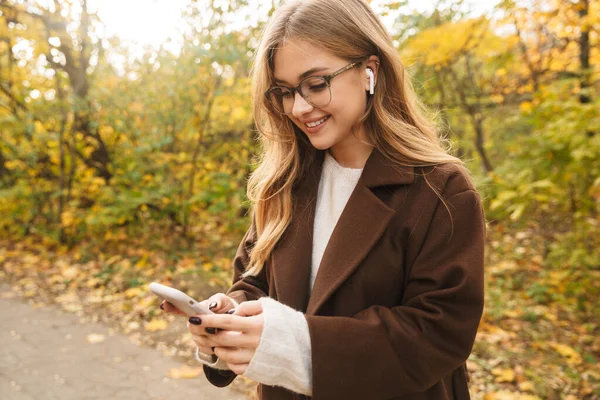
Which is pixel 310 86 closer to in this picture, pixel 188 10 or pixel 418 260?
pixel 418 260

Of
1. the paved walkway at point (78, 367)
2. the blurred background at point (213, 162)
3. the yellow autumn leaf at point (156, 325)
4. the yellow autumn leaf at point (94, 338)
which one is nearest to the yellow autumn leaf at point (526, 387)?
the blurred background at point (213, 162)

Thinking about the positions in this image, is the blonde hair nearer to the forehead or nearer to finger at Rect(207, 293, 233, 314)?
the forehead

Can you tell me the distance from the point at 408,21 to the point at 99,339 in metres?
4.95

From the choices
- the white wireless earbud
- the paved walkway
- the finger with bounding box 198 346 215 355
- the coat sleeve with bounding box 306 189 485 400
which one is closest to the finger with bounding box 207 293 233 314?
the finger with bounding box 198 346 215 355

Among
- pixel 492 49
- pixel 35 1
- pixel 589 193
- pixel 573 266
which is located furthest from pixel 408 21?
pixel 35 1

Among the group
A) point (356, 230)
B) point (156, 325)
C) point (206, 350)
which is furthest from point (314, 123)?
point (156, 325)

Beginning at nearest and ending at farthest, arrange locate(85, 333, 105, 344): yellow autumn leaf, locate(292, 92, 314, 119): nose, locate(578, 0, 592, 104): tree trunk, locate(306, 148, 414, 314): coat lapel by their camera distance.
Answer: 1. locate(306, 148, 414, 314): coat lapel
2. locate(292, 92, 314, 119): nose
3. locate(85, 333, 105, 344): yellow autumn leaf
4. locate(578, 0, 592, 104): tree trunk

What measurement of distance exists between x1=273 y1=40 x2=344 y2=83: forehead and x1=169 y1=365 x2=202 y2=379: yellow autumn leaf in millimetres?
3182

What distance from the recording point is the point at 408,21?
5121mm

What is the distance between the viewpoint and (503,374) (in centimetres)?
377

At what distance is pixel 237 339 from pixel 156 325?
385 cm

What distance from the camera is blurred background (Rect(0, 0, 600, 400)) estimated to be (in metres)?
4.68

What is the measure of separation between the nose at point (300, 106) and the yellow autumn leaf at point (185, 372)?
10.2 feet

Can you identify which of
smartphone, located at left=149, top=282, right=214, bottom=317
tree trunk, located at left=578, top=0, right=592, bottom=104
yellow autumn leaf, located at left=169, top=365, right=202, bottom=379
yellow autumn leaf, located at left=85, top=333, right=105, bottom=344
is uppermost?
tree trunk, located at left=578, top=0, right=592, bottom=104
